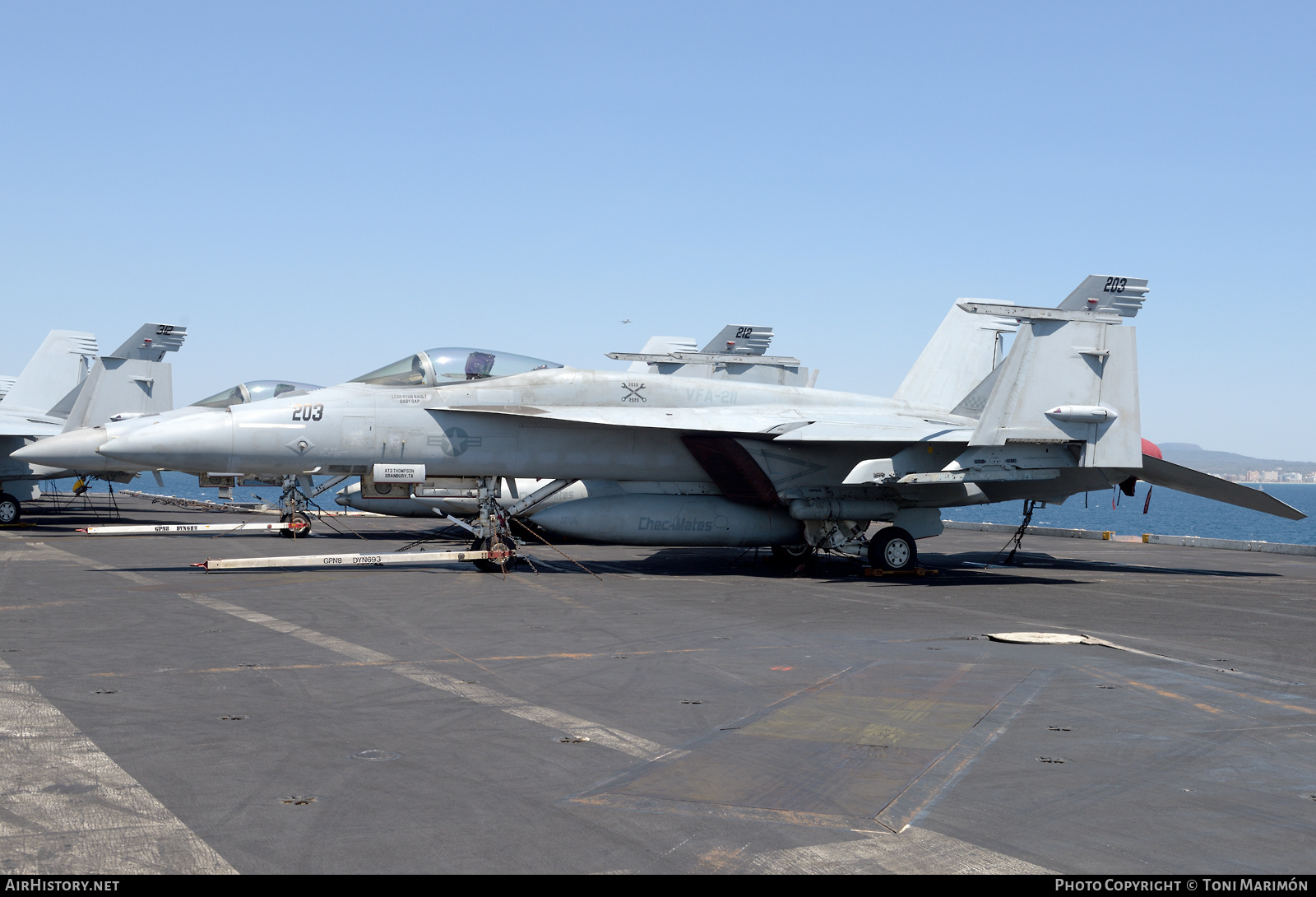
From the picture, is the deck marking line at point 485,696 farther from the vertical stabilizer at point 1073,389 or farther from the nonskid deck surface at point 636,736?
the vertical stabilizer at point 1073,389

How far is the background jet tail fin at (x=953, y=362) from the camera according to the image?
20734mm

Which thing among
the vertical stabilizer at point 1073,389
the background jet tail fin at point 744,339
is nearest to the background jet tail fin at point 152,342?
the background jet tail fin at point 744,339

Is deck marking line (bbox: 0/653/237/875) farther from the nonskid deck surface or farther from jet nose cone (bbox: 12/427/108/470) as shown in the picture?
jet nose cone (bbox: 12/427/108/470)

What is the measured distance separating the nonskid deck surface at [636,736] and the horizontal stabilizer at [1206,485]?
17.3ft

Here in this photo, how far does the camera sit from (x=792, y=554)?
18297 mm

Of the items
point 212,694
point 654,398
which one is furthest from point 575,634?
point 654,398

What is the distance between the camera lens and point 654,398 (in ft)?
53.6

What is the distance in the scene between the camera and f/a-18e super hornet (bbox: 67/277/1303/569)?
14.7m

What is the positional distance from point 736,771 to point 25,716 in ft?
13.8

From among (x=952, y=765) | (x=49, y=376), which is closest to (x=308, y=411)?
(x=952, y=765)

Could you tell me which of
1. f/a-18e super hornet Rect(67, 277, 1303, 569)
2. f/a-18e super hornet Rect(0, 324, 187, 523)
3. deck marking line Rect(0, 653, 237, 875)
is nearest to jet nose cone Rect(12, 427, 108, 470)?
f/a-18e super hornet Rect(0, 324, 187, 523)

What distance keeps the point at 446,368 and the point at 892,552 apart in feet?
24.9

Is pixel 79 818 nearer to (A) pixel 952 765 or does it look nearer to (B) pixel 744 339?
(A) pixel 952 765

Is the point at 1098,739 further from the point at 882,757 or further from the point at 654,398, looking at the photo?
the point at 654,398
